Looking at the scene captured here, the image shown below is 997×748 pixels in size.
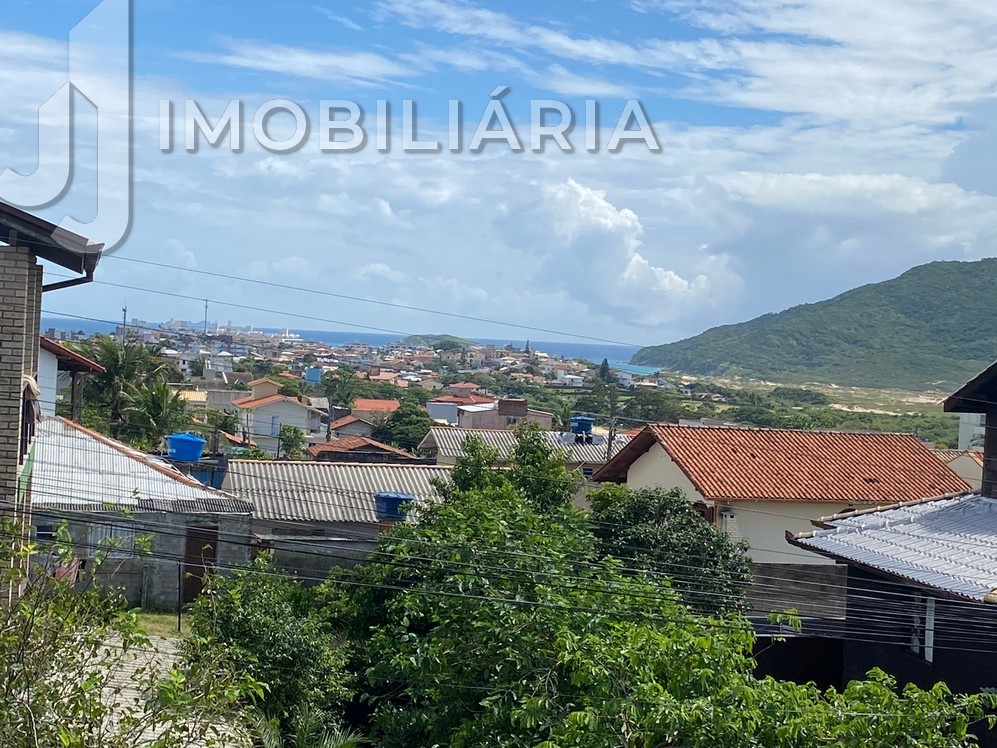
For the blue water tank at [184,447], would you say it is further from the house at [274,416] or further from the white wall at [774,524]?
the house at [274,416]

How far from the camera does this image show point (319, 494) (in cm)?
2558

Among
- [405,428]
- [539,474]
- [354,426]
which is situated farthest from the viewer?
[354,426]

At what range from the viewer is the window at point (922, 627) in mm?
12531

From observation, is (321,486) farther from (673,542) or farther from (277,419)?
(277,419)

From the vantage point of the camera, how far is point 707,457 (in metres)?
26.1

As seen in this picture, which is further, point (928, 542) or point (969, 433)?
point (969, 433)

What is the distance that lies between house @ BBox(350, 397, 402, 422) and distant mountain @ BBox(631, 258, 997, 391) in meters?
23.4

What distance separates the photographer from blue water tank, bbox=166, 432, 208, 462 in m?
26.9

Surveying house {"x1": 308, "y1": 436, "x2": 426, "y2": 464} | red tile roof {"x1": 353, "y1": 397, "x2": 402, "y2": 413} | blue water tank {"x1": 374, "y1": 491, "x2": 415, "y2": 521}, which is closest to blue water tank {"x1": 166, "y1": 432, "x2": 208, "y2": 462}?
blue water tank {"x1": 374, "y1": 491, "x2": 415, "y2": 521}

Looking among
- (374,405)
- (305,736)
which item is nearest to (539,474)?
(305,736)

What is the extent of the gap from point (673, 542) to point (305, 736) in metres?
8.59

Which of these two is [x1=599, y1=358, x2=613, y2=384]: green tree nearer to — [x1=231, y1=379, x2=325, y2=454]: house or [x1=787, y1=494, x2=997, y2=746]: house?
[x1=231, y1=379, x2=325, y2=454]: house

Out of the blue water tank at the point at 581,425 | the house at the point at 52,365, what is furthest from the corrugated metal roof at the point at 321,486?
the blue water tank at the point at 581,425

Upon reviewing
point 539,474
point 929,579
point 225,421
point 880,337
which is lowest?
point 225,421
